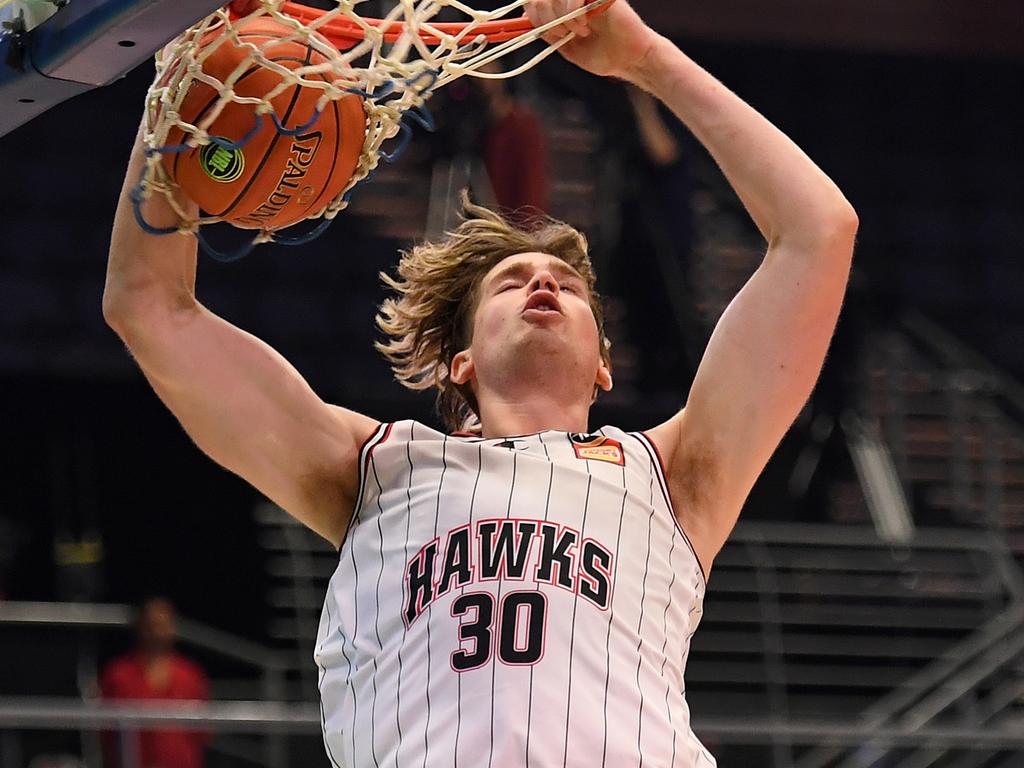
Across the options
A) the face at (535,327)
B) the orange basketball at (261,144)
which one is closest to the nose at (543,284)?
the face at (535,327)

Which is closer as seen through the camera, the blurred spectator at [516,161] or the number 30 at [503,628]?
the number 30 at [503,628]

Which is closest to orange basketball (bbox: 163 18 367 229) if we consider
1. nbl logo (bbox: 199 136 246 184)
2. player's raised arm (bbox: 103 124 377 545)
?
nbl logo (bbox: 199 136 246 184)

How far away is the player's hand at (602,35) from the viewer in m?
2.88

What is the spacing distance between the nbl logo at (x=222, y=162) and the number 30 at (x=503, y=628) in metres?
0.75

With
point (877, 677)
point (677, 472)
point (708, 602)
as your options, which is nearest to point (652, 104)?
point (708, 602)

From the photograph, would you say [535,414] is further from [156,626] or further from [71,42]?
[156,626]

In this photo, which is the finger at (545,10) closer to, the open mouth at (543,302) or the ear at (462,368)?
the open mouth at (543,302)

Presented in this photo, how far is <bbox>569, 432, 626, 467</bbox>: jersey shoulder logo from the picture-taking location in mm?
2939

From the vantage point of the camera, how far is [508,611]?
8.82 feet

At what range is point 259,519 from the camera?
29.2 feet

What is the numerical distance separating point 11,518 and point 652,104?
159 inches

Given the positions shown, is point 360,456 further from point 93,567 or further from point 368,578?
point 93,567

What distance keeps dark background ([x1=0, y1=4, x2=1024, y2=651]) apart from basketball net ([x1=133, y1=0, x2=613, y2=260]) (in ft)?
19.5

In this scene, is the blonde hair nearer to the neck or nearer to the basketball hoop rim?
the neck
